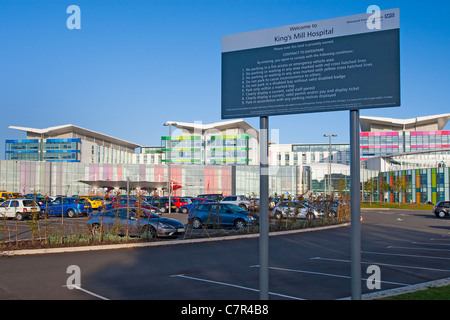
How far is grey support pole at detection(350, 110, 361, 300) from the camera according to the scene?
5512mm

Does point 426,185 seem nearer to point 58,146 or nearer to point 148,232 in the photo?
point 148,232

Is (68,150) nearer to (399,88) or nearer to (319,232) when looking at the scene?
(319,232)

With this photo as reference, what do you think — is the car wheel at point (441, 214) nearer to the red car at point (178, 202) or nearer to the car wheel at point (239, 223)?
the car wheel at point (239, 223)

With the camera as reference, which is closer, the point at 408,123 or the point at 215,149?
the point at 215,149

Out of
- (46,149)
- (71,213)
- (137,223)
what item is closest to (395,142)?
(46,149)

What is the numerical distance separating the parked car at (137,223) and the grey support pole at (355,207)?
11.6m

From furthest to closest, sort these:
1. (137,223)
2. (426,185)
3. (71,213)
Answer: (426,185) → (71,213) → (137,223)

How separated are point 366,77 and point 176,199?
37.0 metres

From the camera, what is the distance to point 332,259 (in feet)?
41.6

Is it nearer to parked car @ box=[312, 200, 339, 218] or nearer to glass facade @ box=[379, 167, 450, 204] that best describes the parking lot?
parked car @ box=[312, 200, 339, 218]

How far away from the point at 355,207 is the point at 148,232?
489 inches

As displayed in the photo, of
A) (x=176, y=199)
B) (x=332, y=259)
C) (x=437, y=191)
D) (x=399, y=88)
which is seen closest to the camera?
(x=399, y=88)

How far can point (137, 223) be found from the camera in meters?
17.1
